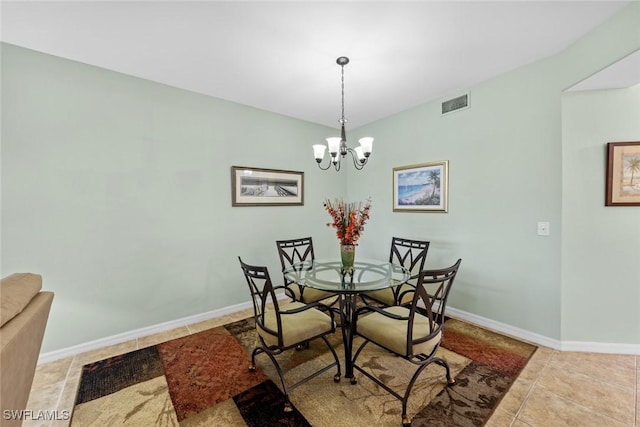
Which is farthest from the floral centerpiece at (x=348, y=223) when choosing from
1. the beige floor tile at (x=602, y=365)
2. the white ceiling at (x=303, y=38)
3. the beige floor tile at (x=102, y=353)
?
the beige floor tile at (x=102, y=353)

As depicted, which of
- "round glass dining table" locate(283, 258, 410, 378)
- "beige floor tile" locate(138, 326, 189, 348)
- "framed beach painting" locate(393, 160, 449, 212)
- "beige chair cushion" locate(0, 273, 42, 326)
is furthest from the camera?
"framed beach painting" locate(393, 160, 449, 212)

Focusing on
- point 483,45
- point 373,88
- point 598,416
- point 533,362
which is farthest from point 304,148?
point 598,416

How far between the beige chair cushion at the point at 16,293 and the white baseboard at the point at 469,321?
137 cm

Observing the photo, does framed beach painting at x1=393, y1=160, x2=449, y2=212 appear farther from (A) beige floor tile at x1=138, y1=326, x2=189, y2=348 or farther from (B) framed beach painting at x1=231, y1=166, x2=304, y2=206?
(A) beige floor tile at x1=138, y1=326, x2=189, y2=348

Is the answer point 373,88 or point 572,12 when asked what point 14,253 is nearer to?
point 373,88

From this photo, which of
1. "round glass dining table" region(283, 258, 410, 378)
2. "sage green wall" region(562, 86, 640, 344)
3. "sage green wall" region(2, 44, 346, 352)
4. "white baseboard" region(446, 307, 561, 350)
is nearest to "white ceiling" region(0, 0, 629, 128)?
"sage green wall" region(2, 44, 346, 352)

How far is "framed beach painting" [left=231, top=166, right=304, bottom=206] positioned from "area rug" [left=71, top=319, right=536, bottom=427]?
5.73 ft

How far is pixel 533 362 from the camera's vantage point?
217 cm

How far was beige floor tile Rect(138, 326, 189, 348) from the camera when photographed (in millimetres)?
2545

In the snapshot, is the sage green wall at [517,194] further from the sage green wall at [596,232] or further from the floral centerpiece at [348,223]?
the floral centerpiece at [348,223]

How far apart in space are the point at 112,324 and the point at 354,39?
351cm

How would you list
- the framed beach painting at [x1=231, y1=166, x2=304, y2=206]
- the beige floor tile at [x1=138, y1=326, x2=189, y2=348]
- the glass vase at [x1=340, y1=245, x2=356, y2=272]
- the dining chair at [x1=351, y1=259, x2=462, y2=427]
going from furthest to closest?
1. the framed beach painting at [x1=231, y1=166, x2=304, y2=206]
2. the beige floor tile at [x1=138, y1=326, x2=189, y2=348]
3. the glass vase at [x1=340, y1=245, x2=356, y2=272]
4. the dining chair at [x1=351, y1=259, x2=462, y2=427]

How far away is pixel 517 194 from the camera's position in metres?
2.58

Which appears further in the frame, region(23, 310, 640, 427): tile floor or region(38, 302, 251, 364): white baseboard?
region(38, 302, 251, 364): white baseboard
